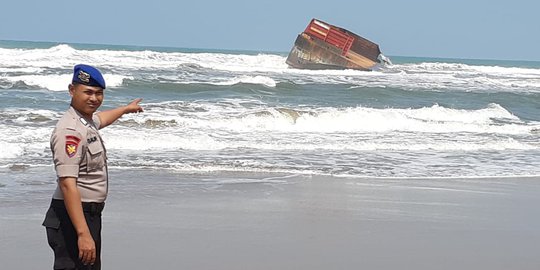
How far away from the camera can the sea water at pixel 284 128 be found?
10898 millimetres

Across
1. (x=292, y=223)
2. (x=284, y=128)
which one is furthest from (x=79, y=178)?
(x=284, y=128)

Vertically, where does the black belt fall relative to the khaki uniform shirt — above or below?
below

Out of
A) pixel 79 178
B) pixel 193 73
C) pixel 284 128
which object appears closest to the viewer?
pixel 79 178

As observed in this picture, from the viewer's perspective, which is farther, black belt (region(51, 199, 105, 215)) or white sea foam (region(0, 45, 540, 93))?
white sea foam (region(0, 45, 540, 93))

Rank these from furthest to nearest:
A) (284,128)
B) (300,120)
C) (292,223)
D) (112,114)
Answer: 1. (300,120)
2. (284,128)
3. (292,223)
4. (112,114)

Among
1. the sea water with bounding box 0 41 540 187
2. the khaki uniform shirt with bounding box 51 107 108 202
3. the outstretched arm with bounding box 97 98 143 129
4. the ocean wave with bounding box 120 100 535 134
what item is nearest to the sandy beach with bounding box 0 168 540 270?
the sea water with bounding box 0 41 540 187

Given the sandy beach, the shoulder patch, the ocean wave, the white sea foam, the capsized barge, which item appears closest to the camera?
the shoulder patch

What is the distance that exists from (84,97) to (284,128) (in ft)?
44.5

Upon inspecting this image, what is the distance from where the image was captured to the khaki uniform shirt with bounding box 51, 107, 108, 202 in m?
3.24

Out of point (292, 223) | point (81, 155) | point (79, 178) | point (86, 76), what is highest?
point (86, 76)

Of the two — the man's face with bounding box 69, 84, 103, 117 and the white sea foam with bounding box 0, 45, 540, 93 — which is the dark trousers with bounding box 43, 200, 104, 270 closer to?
the man's face with bounding box 69, 84, 103, 117

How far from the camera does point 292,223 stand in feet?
22.4

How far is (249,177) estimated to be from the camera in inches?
373

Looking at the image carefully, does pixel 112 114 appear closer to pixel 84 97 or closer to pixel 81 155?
pixel 84 97
